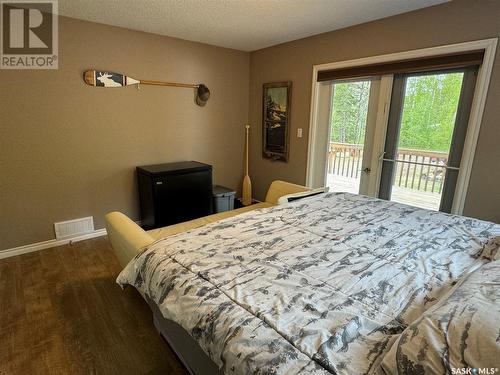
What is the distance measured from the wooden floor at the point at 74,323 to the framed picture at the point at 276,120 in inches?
99.3

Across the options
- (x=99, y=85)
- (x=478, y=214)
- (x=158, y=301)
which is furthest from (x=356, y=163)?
(x=99, y=85)

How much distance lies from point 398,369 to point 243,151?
3916 mm

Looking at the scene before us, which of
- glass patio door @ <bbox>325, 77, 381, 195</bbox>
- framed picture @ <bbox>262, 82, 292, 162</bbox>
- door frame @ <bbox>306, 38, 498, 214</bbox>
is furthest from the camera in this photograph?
framed picture @ <bbox>262, 82, 292, 162</bbox>

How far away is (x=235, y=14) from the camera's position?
2666 mm

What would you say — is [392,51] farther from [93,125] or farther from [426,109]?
[93,125]

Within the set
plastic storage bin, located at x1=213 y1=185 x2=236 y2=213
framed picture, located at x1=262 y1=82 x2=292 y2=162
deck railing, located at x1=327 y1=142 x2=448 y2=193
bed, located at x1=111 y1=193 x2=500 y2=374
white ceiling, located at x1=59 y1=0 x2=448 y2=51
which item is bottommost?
plastic storage bin, located at x1=213 y1=185 x2=236 y2=213

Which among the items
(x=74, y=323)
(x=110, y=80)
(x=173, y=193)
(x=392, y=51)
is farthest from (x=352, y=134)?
(x=74, y=323)

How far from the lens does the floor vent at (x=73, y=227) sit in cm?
300

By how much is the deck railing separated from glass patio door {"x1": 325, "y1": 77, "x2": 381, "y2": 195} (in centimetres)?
1

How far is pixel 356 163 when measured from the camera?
10.8ft

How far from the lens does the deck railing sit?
8.69 feet

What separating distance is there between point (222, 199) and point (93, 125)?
67.9 inches

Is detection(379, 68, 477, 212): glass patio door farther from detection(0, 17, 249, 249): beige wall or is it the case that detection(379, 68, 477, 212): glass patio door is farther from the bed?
detection(0, 17, 249, 249): beige wall

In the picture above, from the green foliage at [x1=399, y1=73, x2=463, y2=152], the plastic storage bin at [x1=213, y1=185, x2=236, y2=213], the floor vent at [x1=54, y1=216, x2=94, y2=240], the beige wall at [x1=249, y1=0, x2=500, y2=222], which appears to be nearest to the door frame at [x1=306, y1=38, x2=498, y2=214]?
the beige wall at [x1=249, y1=0, x2=500, y2=222]
